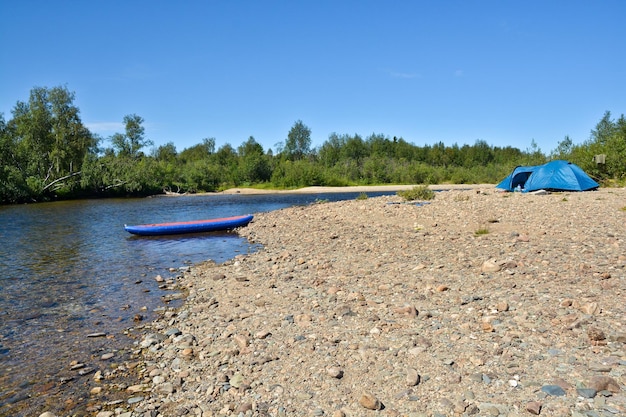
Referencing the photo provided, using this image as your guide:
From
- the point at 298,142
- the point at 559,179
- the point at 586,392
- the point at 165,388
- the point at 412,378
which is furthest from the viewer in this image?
the point at 298,142

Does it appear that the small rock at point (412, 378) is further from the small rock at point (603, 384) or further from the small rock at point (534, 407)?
the small rock at point (603, 384)

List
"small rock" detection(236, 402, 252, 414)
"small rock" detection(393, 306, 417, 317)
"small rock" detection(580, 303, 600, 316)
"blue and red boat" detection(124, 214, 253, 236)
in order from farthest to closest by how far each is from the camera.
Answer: "blue and red boat" detection(124, 214, 253, 236)
"small rock" detection(393, 306, 417, 317)
"small rock" detection(580, 303, 600, 316)
"small rock" detection(236, 402, 252, 414)

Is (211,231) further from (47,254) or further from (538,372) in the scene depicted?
(538,372)

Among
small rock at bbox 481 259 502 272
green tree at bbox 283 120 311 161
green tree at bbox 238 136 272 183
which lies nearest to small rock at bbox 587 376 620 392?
small rock at bbox 481 259 502 272

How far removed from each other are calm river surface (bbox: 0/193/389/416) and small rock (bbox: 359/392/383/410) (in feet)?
13.5

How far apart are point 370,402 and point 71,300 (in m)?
10.2

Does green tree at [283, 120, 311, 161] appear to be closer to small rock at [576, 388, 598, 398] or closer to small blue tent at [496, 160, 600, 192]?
small blue tent at [496, 160, 600, 192]

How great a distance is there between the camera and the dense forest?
59688 millimetres

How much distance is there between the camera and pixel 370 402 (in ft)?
16.2

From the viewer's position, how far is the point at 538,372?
17.3ft

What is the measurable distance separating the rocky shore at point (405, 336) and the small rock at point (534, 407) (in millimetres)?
13

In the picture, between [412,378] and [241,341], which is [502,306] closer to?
[412,378]

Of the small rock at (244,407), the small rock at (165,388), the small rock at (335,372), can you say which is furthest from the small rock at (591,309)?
the small rock at (165,388)

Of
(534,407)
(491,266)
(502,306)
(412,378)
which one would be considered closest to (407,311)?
(502,306)
